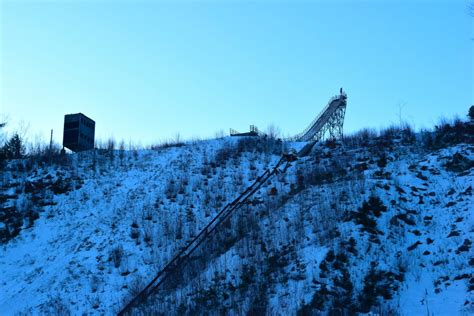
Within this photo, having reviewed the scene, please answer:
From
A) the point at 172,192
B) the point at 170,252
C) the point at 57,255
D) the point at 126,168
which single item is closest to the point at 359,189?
the point at 170,252

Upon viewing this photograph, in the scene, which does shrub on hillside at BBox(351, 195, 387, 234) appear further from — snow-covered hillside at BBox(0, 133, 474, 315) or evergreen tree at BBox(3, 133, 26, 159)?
evergreen tree at BBox(3, 133, 26, 159)

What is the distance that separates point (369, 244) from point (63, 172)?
14136mm

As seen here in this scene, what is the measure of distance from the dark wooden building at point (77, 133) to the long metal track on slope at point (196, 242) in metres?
10.5

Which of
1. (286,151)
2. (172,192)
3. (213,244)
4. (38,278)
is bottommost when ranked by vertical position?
(38,278)

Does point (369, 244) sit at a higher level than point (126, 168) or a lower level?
lower

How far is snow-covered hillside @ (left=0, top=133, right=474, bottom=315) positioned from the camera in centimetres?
1164

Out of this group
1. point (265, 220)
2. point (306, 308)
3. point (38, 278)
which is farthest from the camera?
point (265, 220)

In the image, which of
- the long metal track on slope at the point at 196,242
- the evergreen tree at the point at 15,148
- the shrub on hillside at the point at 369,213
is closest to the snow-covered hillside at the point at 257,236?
the shrub on hillside at the point at 369,213

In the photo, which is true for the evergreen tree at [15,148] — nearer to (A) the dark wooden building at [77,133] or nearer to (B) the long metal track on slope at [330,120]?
(A) the dark wooden building at [77,133]

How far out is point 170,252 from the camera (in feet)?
50.0

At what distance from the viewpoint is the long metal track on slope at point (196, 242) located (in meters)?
13.0

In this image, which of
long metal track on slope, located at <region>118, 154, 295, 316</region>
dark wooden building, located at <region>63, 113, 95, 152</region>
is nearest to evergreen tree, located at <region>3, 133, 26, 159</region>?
dark wooden building, located at <region>63, 113, 95, 152</region>

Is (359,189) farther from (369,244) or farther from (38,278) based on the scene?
(38,278)

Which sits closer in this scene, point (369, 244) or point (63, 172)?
point (369, 244)
